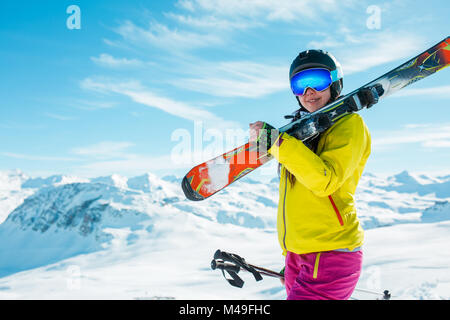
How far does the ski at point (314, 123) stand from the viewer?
3105 mm

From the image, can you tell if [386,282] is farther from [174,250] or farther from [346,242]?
[174,250]

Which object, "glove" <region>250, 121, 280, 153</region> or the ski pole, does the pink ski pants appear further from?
"glove" <region>250, 121, 280, 153</region>

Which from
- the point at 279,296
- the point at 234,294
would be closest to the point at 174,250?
the point at 234,294

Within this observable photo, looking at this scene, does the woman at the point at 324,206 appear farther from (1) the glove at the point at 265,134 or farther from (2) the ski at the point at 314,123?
(2) the ski at the point at 314,123

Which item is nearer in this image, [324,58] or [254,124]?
[254,124]

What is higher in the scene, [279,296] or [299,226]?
[299,226]

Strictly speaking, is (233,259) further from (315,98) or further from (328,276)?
(315,98)

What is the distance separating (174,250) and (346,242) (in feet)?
640

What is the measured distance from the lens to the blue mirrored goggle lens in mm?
3271

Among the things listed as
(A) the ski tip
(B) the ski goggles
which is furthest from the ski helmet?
(A) the ski tip

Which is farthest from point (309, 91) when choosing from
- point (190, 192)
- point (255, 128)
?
point (190, 192)

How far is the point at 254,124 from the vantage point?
2.84m

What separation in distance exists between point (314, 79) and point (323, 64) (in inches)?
6.6
